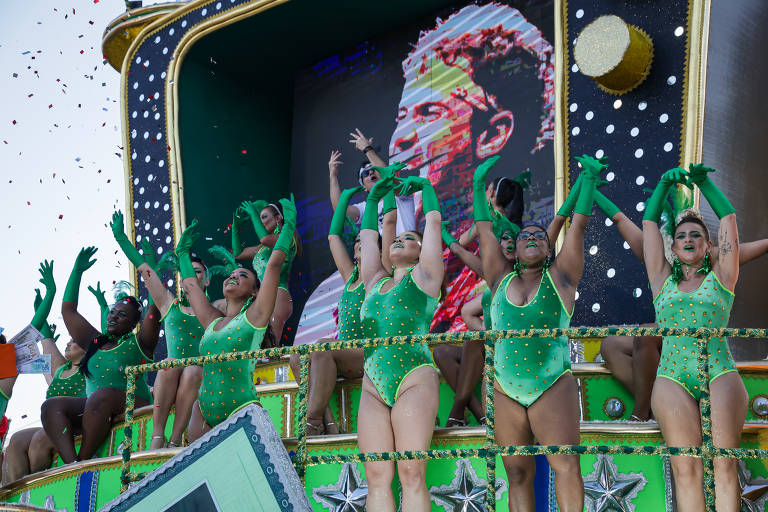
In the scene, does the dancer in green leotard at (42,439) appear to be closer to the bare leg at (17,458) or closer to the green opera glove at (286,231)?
the bare leg at (17,458)

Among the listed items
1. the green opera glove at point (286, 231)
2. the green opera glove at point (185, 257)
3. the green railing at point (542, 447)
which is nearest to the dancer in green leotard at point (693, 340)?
the green railing at point (542, 447)

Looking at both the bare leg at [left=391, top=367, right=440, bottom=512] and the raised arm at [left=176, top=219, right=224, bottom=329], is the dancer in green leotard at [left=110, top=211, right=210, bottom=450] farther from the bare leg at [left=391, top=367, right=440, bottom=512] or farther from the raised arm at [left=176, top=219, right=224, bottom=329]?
the bare leg at [left=391, top=367, right=440, bottom=512]

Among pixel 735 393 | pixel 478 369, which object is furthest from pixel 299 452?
pixel 735 393

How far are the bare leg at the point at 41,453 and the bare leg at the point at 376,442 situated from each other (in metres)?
2.90

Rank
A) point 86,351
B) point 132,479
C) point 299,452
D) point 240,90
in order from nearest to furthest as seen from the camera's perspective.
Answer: point 299,452 < point 132,479 < point 86,351 < point 240,90

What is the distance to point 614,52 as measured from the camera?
194 inches

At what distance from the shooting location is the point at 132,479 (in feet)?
10.6

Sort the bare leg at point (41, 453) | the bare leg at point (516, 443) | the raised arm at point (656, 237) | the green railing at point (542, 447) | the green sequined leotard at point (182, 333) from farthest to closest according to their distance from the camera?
the bare leg at point (41, 453) < the green sequined leotard at point (182, 333) < the raised arm at point (656, 237) < the bare leg at point (516, 443) < the green railing at point (542, 447)

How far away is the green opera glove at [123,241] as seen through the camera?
18.1 ft

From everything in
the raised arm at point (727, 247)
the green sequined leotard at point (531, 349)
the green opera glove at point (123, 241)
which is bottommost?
the green sequined leotard at point (531, 349)

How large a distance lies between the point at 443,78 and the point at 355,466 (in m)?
3.78

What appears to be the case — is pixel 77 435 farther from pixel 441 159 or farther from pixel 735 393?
pixel 735 393

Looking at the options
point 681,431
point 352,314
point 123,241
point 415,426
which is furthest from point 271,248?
point 681,431

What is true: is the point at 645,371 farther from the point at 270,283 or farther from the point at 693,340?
the point at 270,283
